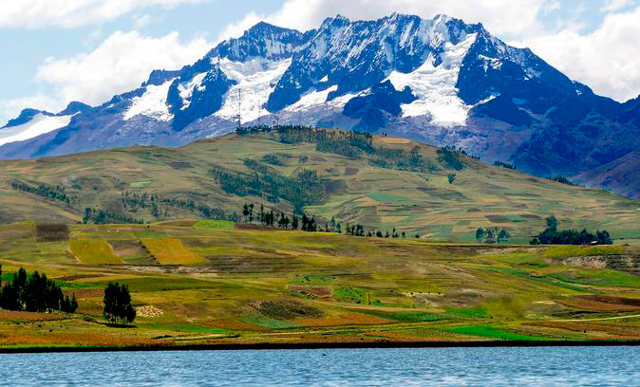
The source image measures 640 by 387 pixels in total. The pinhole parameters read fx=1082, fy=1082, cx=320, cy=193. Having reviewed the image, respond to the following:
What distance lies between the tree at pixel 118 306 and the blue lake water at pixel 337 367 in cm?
2962

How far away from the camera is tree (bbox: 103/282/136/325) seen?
587 ft

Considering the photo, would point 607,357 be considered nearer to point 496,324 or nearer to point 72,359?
point 496,324

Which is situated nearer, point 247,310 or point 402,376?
point 402,376

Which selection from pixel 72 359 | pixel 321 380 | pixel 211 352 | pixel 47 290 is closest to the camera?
pixel 321 380

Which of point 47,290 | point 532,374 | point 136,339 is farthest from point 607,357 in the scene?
point 47,290

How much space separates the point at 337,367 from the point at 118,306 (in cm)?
6441

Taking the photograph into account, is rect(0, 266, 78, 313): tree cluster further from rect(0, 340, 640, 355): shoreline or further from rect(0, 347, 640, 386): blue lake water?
rect(0, 347, 640, 386): blue lake water

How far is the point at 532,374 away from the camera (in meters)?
115

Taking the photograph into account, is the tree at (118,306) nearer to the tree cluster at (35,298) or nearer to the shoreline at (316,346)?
the tree cluster at (35,298)

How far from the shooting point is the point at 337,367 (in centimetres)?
12519

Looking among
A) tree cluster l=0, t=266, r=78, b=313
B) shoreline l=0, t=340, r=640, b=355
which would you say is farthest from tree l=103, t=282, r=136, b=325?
shoreline l=0, t=340, r=640, b=355

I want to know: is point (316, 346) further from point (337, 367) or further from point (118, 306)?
point (118, 306)

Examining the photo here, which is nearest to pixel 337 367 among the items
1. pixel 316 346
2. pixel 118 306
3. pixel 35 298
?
pixel 316 346

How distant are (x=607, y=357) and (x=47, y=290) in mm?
100353
